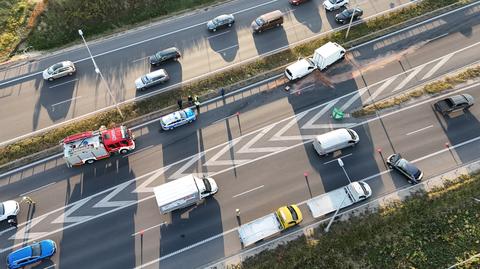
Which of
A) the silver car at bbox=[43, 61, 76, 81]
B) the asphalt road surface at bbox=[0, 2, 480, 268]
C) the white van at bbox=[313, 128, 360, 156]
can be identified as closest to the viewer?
the asphalt road surface at bbox=[0, 2, 480, 268]

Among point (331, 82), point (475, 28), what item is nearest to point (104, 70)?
point (331, 82)

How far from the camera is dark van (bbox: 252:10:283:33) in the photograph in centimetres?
5580

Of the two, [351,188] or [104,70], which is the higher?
[104,70]

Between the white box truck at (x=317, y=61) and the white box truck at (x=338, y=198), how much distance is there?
1829 centimetres

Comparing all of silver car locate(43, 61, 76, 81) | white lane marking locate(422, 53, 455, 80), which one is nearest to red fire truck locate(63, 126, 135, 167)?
silver car locate(43, 61, 76, 81)

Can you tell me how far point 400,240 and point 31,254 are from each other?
133 ft

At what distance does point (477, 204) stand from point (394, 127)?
13075 mm

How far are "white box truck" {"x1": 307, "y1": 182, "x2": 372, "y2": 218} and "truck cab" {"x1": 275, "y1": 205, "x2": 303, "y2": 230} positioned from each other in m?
1.92

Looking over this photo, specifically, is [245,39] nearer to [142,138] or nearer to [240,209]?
[142,138]

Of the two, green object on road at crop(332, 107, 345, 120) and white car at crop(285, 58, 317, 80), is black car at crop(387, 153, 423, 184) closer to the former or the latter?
green object on road at crop(332, 107, 345, 120)

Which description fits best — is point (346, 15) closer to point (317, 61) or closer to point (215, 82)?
point (317, 61)

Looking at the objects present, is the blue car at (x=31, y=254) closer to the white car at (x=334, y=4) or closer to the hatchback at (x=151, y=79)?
the hatchback at (x=151, y=79)

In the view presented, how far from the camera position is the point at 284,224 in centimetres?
3919

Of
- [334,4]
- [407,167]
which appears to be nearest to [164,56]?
[334,4]
